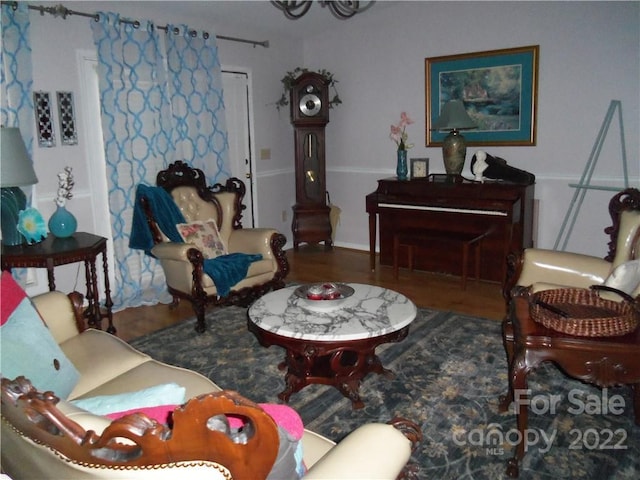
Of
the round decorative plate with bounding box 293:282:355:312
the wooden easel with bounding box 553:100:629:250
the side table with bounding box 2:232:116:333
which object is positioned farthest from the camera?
the wooden easel with bounding box 553:100:629:250

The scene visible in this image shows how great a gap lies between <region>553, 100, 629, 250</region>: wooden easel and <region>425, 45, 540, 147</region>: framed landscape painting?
511 mm

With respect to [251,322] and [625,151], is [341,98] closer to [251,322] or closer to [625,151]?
[625,151]

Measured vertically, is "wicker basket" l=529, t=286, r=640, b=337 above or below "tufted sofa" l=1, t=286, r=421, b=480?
below

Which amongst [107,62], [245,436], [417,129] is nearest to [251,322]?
[245,436]

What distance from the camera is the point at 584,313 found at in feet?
7.14

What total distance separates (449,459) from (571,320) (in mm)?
733

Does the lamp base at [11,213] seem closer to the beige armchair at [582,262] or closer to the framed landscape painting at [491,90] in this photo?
the beige armchair at [582,262]

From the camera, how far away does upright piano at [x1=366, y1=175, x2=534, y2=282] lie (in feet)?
13.7

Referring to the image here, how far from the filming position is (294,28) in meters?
5.30

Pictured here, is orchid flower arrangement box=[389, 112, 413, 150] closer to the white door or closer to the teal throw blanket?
the white door

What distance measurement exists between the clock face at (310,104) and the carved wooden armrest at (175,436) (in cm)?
477

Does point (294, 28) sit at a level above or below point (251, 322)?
above

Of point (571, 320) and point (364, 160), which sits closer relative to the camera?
point (571, 320)

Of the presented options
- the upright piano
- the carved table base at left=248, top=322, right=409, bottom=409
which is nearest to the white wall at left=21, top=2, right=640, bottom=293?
the upright piano
